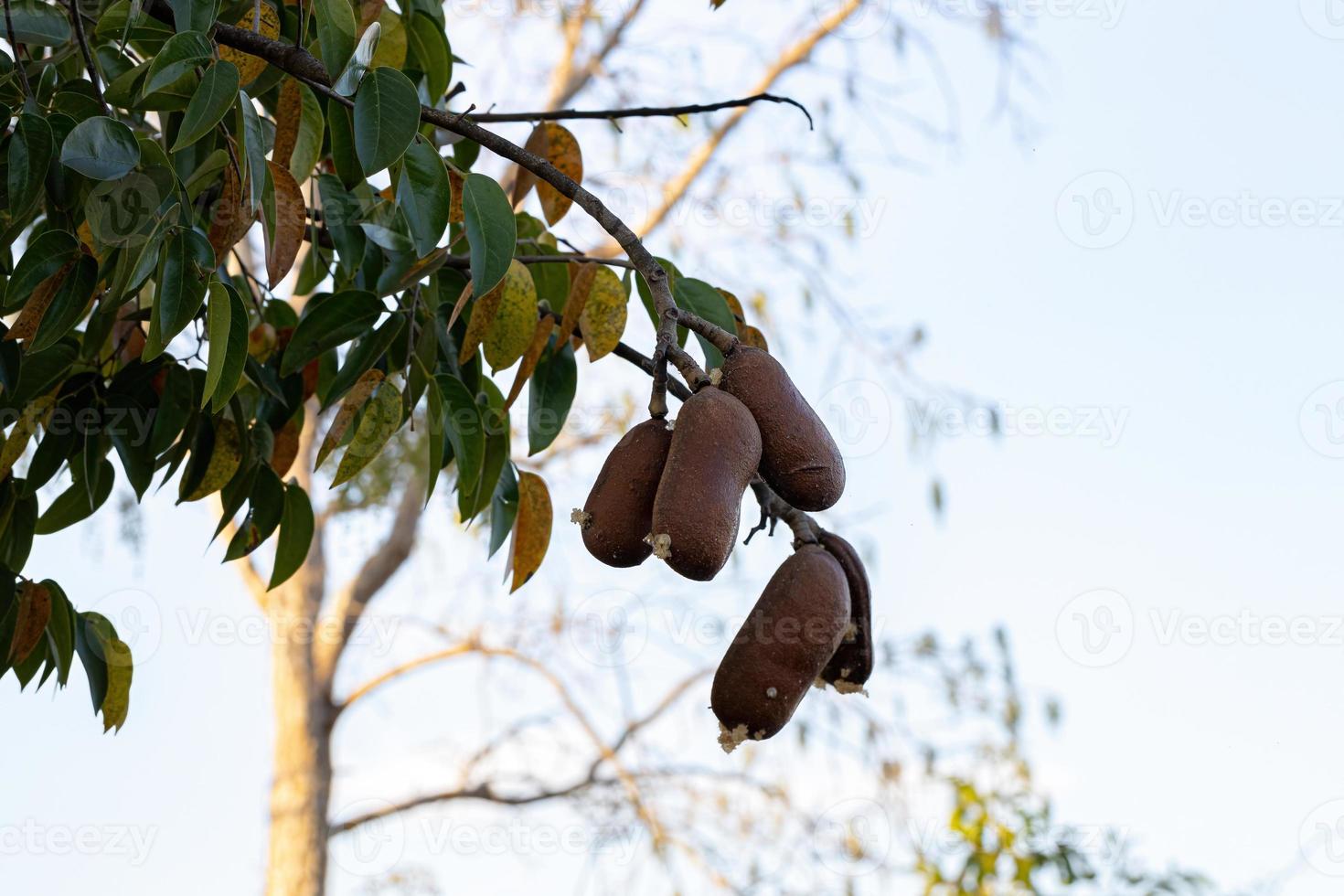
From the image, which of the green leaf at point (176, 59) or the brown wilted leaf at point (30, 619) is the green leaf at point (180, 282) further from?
the brown wilted leaf at point (30, 619)

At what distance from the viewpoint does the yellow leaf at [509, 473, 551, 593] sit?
1.52 metres

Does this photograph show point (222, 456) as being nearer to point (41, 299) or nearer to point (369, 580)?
point (41, 299)

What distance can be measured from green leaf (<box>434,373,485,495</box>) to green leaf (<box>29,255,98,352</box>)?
346mm

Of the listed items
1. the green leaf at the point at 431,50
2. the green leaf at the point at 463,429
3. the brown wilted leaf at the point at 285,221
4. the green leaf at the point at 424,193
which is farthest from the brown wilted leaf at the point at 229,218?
the green leaf at the point at 431,50

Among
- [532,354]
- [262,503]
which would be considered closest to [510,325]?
[532,354]

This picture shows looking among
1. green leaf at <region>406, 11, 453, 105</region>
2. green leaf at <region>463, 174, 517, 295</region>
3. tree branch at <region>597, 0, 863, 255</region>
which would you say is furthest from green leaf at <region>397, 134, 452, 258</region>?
tree branch at <region>597, 0, 863, 255</region>

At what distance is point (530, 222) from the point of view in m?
1.64

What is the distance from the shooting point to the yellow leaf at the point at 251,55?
1.24 m

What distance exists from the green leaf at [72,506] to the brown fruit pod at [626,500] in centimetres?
80

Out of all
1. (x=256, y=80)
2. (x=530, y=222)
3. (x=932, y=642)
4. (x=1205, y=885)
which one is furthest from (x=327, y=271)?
(x=932, y=642)

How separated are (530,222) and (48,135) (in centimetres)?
63

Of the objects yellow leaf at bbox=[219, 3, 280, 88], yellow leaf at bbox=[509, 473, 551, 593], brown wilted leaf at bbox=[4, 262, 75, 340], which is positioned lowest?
yellow leaf at bbox=[509, 473, 551, 593]

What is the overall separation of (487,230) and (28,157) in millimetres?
377

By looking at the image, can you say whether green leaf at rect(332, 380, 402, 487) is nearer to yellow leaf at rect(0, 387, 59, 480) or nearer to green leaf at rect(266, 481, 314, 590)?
green leaf at rect(266, 481, 314, 590)
